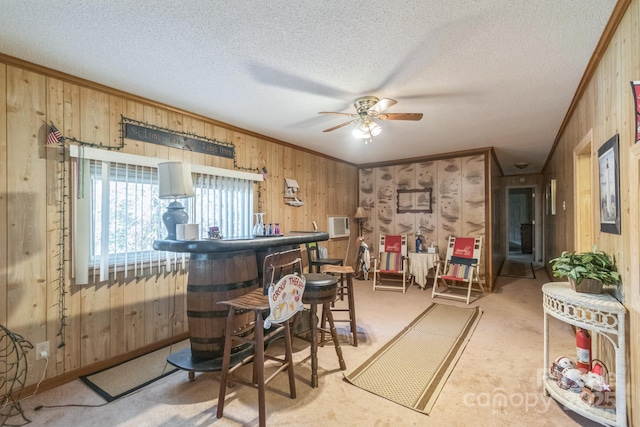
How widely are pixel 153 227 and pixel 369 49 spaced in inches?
89.6

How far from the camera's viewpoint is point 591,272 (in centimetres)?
165

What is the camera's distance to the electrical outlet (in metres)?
1.96

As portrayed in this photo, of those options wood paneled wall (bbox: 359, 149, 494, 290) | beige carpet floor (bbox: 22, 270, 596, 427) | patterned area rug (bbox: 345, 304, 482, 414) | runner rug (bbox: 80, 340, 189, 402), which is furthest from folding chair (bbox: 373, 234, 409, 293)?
runner rug (bbox: 80, 340, 189, 402)

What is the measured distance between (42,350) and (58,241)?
0.75m

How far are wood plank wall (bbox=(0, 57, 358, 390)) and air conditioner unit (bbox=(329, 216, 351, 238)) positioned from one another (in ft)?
8.71

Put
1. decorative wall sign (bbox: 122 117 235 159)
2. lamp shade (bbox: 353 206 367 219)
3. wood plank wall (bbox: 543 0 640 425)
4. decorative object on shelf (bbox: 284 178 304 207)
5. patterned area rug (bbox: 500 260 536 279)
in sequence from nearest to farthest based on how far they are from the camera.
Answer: wood plank wall (bbox: 543 0 640 425), decorative wall sign (bbox: 122 117 235 159), decorative object on shelf (bbox: 284 178 304 207), lamp shade (bbox: 353 206 367 219), patterned area rug (bbox: 500 260 536 279)

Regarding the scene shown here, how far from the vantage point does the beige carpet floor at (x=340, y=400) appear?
5.40 ft

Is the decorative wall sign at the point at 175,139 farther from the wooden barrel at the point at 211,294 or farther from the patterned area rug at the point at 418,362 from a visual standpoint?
the patterned area rug at the point at 418,362

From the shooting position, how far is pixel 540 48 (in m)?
1.82

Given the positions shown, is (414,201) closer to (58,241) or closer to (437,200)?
(437,200)

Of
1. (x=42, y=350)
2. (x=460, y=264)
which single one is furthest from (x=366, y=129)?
(x=42, y=350)

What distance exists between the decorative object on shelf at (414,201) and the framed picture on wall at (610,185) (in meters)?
3.08

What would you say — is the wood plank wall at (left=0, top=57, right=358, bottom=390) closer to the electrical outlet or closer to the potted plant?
the electrical outlet

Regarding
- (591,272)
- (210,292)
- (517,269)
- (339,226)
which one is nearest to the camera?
(591,272)
